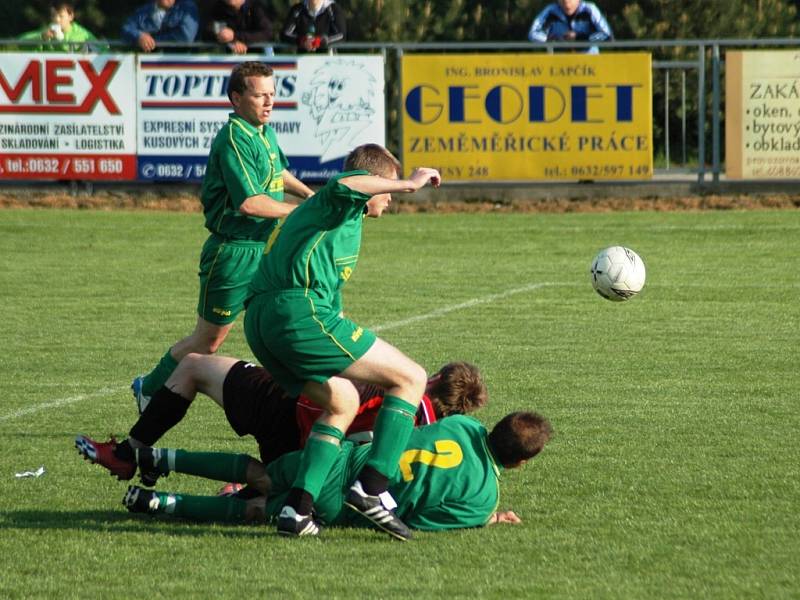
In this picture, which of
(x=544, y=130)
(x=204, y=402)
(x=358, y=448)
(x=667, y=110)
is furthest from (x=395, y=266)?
(x=358, y=448)

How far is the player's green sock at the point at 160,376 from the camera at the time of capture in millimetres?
7527

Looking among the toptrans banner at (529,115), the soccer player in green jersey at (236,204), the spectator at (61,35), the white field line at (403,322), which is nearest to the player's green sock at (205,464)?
the soccer player in green jersey at (236,204)

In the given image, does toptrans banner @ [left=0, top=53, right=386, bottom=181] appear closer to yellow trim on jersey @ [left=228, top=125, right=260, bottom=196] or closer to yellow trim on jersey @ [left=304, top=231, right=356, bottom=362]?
yellow trim on jersey @ [left=228, top=125, right=260, bottom=196]

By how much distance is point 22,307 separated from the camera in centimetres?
1289

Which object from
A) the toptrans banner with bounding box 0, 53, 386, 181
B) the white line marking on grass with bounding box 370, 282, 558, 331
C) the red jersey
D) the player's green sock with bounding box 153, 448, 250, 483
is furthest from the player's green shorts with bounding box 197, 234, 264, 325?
the toptrans banner with bounding box 0, 53, 386, 181

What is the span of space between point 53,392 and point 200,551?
3755 mm

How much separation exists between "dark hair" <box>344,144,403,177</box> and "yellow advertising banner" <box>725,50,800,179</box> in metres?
12.5

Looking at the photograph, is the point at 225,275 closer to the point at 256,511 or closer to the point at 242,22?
the point at 256,511

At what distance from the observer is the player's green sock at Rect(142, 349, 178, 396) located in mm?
7527

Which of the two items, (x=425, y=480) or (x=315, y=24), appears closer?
(x=425, y=480)

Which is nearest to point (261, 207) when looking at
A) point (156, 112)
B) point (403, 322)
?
point (403, 322)

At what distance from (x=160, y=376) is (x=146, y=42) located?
36.8 feet

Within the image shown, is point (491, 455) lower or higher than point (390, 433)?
lower

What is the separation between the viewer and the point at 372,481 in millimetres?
5656
